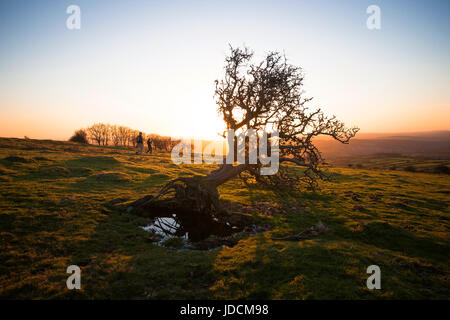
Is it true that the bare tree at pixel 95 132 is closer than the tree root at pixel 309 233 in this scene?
No

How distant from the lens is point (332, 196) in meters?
22.7

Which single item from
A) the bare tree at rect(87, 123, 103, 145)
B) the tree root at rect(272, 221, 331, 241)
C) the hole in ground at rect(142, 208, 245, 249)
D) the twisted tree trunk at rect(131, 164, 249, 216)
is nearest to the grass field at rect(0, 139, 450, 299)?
the tree root at rect(272, 221, 331, 241)

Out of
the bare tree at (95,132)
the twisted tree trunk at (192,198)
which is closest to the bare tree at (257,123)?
the twisted tree trunk at (192,198)

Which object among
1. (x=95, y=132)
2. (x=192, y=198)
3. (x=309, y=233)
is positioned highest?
(x=95, y=132)

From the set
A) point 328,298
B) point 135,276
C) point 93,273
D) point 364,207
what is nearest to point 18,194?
point 93,273

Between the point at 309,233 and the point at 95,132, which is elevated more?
the point at 95,132

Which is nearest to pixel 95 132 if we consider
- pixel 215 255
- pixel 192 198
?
pixel 192 198

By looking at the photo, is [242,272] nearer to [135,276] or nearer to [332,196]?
[135,276]

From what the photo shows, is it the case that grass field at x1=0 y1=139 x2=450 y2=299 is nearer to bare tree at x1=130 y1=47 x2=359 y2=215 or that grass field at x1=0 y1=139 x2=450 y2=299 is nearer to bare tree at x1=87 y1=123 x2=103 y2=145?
bare tree at x1=130 y1=47 x2=359 y2=215

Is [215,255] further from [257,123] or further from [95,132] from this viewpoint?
[95,132]

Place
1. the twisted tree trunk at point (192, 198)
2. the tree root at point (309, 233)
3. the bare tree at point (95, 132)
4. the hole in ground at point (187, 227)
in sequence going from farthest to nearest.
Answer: the bare tree at point (95, 132) → the twisted tree trunk at point (192, 198) → the hole in ground at point (187, 227) → the tree root at point (309, 233)

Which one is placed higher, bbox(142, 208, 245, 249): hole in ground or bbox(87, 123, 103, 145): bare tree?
bbox(87, 123, 103, 145): bare tree

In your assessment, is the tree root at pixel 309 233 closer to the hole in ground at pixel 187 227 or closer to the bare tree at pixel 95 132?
the hole in ground at pixel 187 227

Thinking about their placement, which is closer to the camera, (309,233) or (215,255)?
(215,255)
